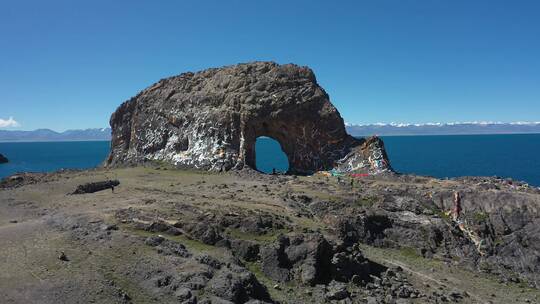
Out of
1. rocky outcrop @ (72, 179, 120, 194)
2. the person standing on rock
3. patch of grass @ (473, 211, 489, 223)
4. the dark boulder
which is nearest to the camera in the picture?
the dark boulder

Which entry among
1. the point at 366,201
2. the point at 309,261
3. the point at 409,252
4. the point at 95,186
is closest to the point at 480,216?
the point at 409,252

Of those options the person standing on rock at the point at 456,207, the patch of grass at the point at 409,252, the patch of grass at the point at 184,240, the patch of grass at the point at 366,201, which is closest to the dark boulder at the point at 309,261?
the patch of grass at the point at 184,240

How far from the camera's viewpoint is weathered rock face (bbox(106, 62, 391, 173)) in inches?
2447

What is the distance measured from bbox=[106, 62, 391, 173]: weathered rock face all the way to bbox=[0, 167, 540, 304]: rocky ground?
10426 millimetres

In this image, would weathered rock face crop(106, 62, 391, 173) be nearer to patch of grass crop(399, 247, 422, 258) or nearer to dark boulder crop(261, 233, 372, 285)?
patch of grass crop(399, 247, 422, 258)

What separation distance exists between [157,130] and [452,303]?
160 ft

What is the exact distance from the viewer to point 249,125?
63.2 m

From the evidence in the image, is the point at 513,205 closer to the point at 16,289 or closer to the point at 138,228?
the point at 138,228

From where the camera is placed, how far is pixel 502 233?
130ft

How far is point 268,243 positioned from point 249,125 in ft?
112

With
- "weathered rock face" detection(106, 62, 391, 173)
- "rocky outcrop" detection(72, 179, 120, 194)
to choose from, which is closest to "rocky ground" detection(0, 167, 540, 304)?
"rocky outcrop" detection(72, 179, 120, 194)

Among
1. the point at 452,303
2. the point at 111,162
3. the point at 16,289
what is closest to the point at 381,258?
the point at 452,303

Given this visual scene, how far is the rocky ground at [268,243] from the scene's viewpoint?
78.7 feet

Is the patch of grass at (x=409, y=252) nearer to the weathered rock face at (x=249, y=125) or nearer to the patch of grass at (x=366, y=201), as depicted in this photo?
the patch of grass at (x=366, y=201)
